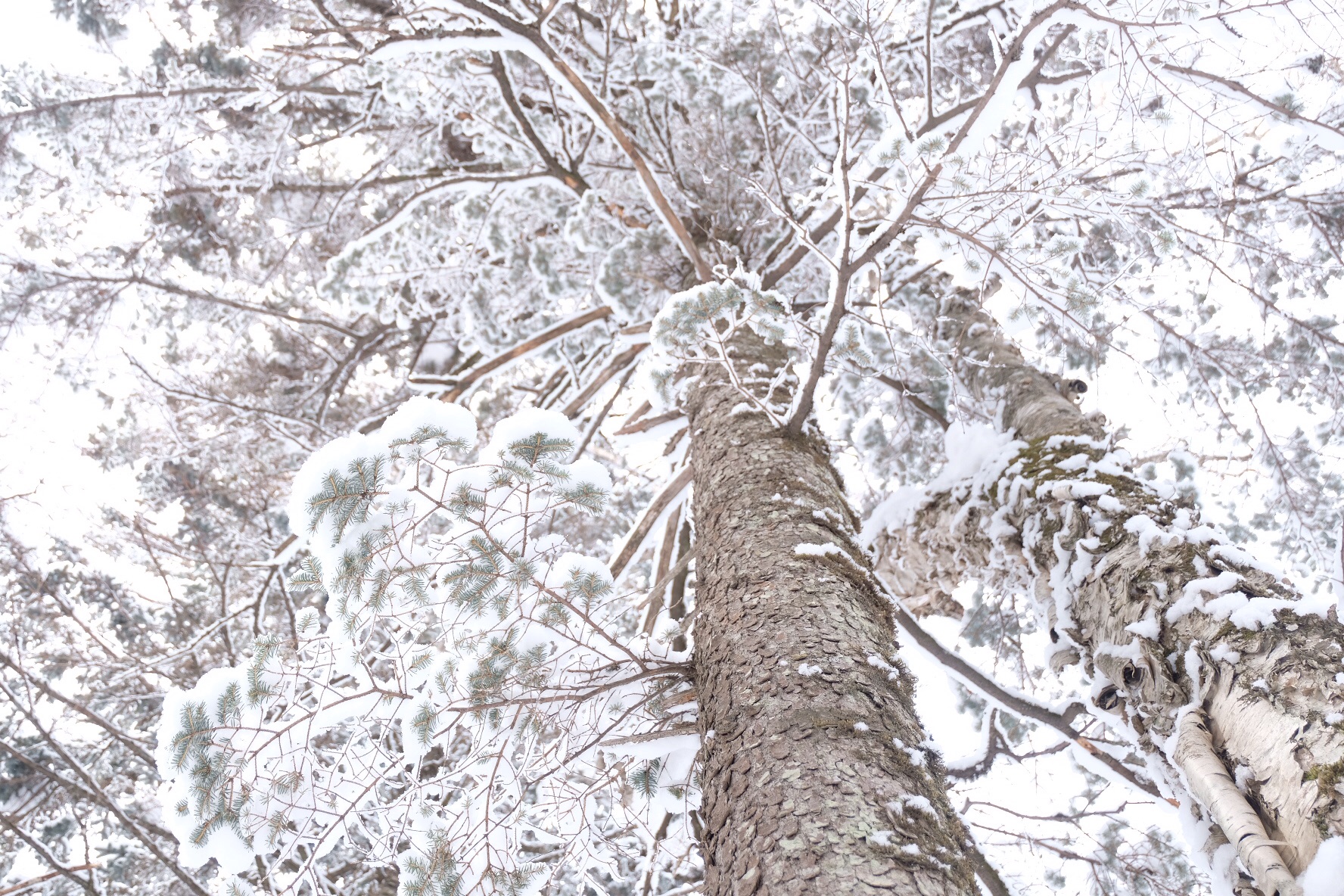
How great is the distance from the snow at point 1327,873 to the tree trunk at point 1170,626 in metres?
0.03

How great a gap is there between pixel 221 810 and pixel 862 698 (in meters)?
1.43

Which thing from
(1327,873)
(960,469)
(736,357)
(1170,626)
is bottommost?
(1327,873)

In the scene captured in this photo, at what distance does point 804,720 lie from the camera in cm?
119

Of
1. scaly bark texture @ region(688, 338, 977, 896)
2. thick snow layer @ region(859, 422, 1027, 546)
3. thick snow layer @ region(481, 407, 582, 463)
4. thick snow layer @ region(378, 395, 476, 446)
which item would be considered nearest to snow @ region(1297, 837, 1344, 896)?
scaly bark texture @ region(688, 338, 977, 896)

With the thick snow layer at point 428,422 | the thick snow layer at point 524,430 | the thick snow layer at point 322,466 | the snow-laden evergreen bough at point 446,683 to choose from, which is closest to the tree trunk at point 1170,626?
the snow-laden evergreen bough at point 446,683

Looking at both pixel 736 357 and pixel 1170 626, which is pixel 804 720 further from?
pixel 736 357

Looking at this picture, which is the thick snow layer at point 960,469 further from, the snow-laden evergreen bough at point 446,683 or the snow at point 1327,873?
the snow at point 1327,873

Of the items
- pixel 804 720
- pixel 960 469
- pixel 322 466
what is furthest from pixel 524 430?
pixel 960 469

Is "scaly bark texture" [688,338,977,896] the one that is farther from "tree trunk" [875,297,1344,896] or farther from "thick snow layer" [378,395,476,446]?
"thick snow layer" [378,395,476,446]

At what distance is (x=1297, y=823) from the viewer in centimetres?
112

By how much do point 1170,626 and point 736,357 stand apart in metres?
1.69

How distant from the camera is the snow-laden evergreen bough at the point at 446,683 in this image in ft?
5.15

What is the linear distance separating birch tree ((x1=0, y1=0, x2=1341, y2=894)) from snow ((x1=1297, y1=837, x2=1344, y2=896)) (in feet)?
0.13

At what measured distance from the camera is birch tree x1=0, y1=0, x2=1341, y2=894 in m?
1.43
